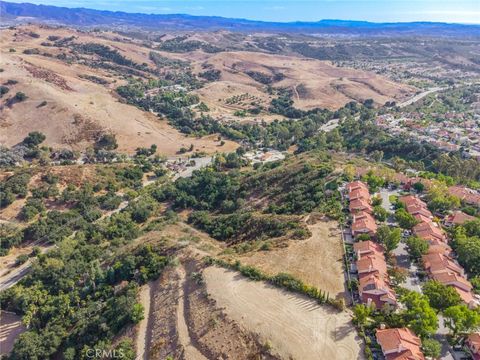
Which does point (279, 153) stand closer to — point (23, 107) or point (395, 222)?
point (395, 222)

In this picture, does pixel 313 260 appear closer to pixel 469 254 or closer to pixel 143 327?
pixel 469 254

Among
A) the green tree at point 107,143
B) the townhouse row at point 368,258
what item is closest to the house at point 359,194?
the townhouse row at point 368,258

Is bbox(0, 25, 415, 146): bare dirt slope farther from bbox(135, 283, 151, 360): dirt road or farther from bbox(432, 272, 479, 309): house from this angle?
bbox(432, 272, 479, 309): house

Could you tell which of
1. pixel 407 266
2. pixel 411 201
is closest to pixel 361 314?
pixel 407 266

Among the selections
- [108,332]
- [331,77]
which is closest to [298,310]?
[108,332]

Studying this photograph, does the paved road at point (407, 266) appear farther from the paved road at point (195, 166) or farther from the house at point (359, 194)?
the paved road at point (195, 166)
